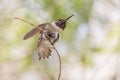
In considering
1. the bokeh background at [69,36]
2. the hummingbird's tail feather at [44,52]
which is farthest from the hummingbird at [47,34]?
the bokeh background at [69,36]

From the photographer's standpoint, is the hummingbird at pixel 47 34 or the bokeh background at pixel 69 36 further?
the bokeh background at pixel 69 36

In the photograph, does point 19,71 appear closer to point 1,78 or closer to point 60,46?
point 1,78

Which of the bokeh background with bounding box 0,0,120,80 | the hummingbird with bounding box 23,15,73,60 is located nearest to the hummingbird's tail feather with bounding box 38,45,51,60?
the hummingbird with bounding box 23,15,73,60

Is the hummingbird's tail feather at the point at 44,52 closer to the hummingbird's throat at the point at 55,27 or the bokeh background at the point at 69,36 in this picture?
the hummingbird's throat at the point at 55,27

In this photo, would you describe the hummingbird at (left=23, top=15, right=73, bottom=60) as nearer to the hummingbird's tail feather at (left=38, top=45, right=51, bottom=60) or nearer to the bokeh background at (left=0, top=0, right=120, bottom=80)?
the hummingbird's tail feather at (left=38, top=45, right=51, bottom=60)

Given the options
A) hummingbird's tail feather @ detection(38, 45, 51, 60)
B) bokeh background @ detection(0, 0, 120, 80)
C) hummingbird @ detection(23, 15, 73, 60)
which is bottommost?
hummingbird's tail feather @ detection(38, 45, 51, 60)
